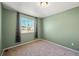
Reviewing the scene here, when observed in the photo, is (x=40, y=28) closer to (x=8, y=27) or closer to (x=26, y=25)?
(x=26, y=25)

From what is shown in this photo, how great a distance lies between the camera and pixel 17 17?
3.77 meters

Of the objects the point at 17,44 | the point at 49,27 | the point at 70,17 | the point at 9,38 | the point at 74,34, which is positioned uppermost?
the point at 70,17

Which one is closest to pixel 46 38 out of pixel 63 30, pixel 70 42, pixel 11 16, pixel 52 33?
pixel 52 33

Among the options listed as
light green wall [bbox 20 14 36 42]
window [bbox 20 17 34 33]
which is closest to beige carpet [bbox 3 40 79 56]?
light green wall [bbox 20 14 36 42]

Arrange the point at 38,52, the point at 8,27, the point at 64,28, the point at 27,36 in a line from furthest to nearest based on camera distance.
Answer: the point at 27,36
the point at 64,28
the point at 8,27
the point at 38,52

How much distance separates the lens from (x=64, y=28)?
352cm

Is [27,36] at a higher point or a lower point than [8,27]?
lower

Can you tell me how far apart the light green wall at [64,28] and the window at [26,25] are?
1.13 meters

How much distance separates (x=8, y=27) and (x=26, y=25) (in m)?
1.42

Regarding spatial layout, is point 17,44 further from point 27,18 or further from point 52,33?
point 52,33

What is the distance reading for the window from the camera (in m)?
4.19

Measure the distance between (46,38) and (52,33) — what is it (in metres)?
0.77

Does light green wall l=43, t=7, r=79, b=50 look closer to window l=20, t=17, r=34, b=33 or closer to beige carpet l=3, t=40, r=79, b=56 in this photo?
beige carpet l=3, t=40, r=79, b=56

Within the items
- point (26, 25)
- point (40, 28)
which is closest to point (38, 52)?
point (26, 25)
